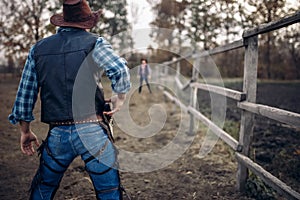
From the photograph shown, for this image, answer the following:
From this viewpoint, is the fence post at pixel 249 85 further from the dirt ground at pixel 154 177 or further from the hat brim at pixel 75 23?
the hat brim at pixel 75 23

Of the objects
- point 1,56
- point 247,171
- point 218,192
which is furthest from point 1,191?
point 1,56

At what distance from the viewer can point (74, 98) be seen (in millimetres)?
1701

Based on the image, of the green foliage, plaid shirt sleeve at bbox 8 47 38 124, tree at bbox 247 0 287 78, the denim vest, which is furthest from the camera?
tree at bbox 247 0 287 78

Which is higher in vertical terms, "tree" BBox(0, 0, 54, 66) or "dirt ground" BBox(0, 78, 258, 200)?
"tree" BBox(0, 0, 54, 66)

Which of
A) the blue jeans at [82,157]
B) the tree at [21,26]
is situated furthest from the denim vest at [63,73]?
the tree at [21,26]

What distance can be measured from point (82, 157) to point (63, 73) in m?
0.56

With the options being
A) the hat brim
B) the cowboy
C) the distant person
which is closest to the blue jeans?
the cowboy

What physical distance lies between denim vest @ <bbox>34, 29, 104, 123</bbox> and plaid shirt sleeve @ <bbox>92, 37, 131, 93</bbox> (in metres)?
0.05

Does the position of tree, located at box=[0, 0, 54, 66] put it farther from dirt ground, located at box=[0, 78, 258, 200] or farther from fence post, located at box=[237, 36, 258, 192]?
fence post, located at box=[237, 36, 258, 192]

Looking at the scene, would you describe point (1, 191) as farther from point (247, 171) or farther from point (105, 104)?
point (247, 171)

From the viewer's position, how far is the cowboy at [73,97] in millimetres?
1683

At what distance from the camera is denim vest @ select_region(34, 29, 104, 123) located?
166 centimetres

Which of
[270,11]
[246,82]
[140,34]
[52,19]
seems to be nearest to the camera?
[52,19]

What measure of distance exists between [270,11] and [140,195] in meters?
→ 2.97
